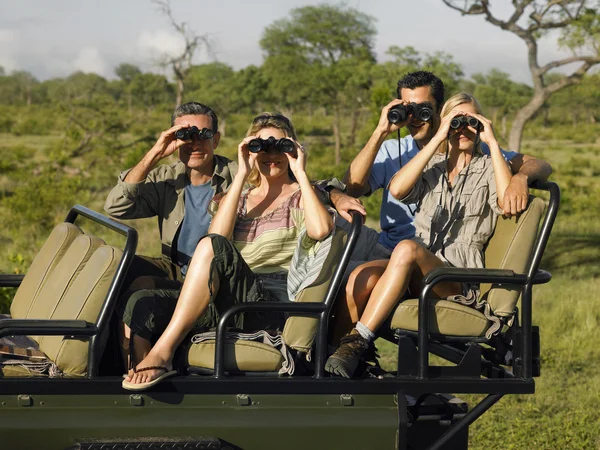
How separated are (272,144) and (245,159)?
0.12 metres

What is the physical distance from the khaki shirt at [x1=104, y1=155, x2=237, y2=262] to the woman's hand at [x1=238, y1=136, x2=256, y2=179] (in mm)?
598

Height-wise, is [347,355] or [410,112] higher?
[410,112]

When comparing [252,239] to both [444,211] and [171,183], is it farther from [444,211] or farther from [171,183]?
[444,211]

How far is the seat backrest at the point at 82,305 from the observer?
3363 millimetres

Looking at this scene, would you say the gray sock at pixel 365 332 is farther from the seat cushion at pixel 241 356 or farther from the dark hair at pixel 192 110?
the dark hair at pixel 192 110

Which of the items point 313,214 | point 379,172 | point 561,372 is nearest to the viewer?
point 313,214

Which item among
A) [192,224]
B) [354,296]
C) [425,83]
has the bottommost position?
[354,296]

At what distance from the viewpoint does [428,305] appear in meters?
3.51

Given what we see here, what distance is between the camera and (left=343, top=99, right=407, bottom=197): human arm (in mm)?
4133

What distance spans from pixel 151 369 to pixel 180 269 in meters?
1.06

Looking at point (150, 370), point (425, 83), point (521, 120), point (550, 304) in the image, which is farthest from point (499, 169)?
point (521, 120)

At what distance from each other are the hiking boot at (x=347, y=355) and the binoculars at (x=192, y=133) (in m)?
1.16

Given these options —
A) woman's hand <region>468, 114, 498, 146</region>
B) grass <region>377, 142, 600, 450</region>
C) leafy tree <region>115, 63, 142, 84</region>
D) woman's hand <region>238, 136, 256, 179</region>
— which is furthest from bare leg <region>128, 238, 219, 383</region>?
leafy tree <region>115, 63, 142, 84</region>

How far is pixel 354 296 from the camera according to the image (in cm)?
368
